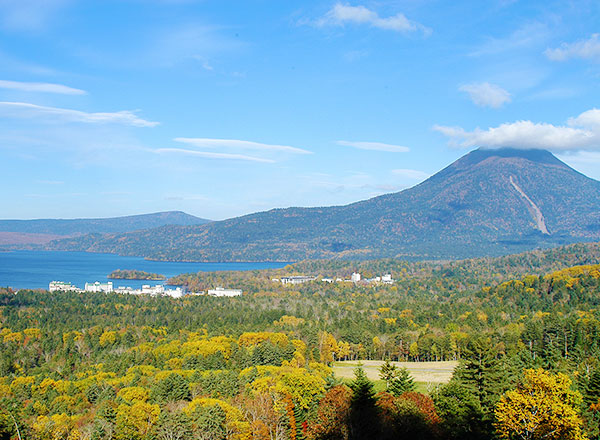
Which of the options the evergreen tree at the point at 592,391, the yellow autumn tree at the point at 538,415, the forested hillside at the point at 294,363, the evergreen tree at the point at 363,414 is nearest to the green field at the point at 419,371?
the forested hillside at the point at 294,363

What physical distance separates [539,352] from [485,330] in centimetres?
1115

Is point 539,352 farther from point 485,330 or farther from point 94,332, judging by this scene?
point 94,332

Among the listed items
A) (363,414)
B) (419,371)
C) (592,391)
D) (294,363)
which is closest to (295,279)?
(419,371)

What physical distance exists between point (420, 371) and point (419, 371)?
0.08 metres

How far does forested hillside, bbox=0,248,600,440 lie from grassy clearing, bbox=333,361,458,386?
1.64 m

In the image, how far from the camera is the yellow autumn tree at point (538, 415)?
16.5 m

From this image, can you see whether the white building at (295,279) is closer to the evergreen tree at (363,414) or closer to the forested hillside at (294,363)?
the forested hillside at (294,363)

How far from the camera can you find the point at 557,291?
69.6 metres

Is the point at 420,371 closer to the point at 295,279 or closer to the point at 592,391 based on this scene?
the point at 592,391

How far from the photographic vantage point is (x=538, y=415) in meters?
17.1

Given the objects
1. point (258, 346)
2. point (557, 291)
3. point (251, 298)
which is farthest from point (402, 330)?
point (251, 298)

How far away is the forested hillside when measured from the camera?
22500 millimetres

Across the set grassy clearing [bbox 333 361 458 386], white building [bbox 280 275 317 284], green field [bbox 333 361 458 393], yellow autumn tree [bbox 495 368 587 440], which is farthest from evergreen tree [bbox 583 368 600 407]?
white building [bbox 280 275 317 284]

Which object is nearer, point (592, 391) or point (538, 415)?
point (538, 415)
